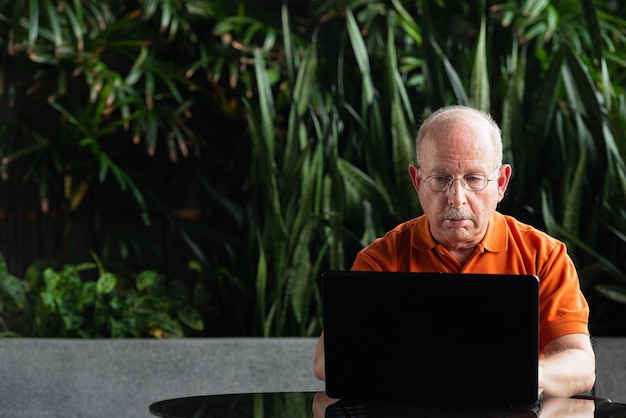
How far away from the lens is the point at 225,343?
3.05m

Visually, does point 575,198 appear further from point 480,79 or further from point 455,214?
point 455,214

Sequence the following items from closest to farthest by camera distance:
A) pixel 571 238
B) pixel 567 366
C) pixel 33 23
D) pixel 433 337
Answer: pixel 433 337
pixel 567 366
pixel 571 238
pixel 33 23

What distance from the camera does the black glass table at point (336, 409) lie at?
131 cm

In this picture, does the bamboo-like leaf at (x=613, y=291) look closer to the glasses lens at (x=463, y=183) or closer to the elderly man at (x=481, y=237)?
the elderly man at (x=481, y=237)

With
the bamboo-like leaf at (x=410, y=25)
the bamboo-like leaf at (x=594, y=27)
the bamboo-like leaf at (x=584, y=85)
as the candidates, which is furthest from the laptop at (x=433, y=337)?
the bamboo-like leaf at (x=410, y=25)

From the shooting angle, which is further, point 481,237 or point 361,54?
point 361,54

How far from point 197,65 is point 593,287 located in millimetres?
1696

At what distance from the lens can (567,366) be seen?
59.6 inches

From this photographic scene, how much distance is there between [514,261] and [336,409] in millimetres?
451

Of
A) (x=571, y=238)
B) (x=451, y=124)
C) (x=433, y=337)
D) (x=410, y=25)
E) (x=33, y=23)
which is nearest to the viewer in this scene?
(x=433, y=337)

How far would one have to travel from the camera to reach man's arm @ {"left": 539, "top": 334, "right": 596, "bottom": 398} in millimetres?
1482

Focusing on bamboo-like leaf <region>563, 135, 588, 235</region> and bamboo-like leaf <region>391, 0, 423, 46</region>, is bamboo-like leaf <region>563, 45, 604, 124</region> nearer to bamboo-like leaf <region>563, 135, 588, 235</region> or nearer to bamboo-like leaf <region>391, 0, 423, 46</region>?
bamboo-like leaf <region>563, 135, 588, 235</region>

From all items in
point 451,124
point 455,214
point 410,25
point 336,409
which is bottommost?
point 336,409

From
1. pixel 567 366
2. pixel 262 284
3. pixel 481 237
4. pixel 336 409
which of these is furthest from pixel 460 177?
pixel 262 284
